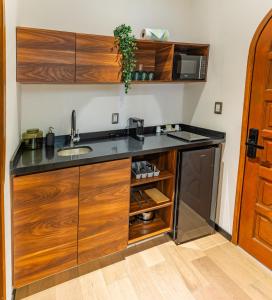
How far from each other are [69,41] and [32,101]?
598 mm

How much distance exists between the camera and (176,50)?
9.07 feet

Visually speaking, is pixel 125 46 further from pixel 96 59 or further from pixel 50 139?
pixel 50 139

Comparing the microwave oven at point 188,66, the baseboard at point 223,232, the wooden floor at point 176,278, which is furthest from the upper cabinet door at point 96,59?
the baseboard at point 223,232

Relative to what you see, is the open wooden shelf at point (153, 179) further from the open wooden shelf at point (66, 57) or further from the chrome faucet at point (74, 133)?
the open wooden shelf at point (66, 57)

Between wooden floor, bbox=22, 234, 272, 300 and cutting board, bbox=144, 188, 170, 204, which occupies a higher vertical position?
cutting board, bbox=144, 188, 170, 204

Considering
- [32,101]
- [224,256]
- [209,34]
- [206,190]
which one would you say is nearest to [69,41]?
[32,101]

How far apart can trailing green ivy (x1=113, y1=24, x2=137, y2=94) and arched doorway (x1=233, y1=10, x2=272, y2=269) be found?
977mm

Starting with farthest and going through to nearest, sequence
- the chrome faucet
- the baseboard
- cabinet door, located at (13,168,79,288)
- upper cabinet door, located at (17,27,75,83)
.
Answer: the baseboard
the chrome faucet
upper cabinet door, located at (17,27,75,83)
cabinet door, located at (13,168,79,288)

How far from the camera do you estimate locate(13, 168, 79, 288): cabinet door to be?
182 centimetres

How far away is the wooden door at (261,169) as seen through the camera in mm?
2137

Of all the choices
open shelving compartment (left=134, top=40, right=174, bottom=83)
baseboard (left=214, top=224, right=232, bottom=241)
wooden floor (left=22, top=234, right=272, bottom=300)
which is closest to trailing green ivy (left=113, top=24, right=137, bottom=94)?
open shelving compartment (left=134, top=40, right=174, bottom=83)

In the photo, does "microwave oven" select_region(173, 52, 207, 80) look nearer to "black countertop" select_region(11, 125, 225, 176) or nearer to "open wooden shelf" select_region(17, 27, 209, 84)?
"open wooden shelf" select_region(17, 27, 209, 84)

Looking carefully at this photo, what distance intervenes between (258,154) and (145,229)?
47.6 inches

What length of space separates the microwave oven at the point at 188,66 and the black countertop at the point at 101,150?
0.57 m
